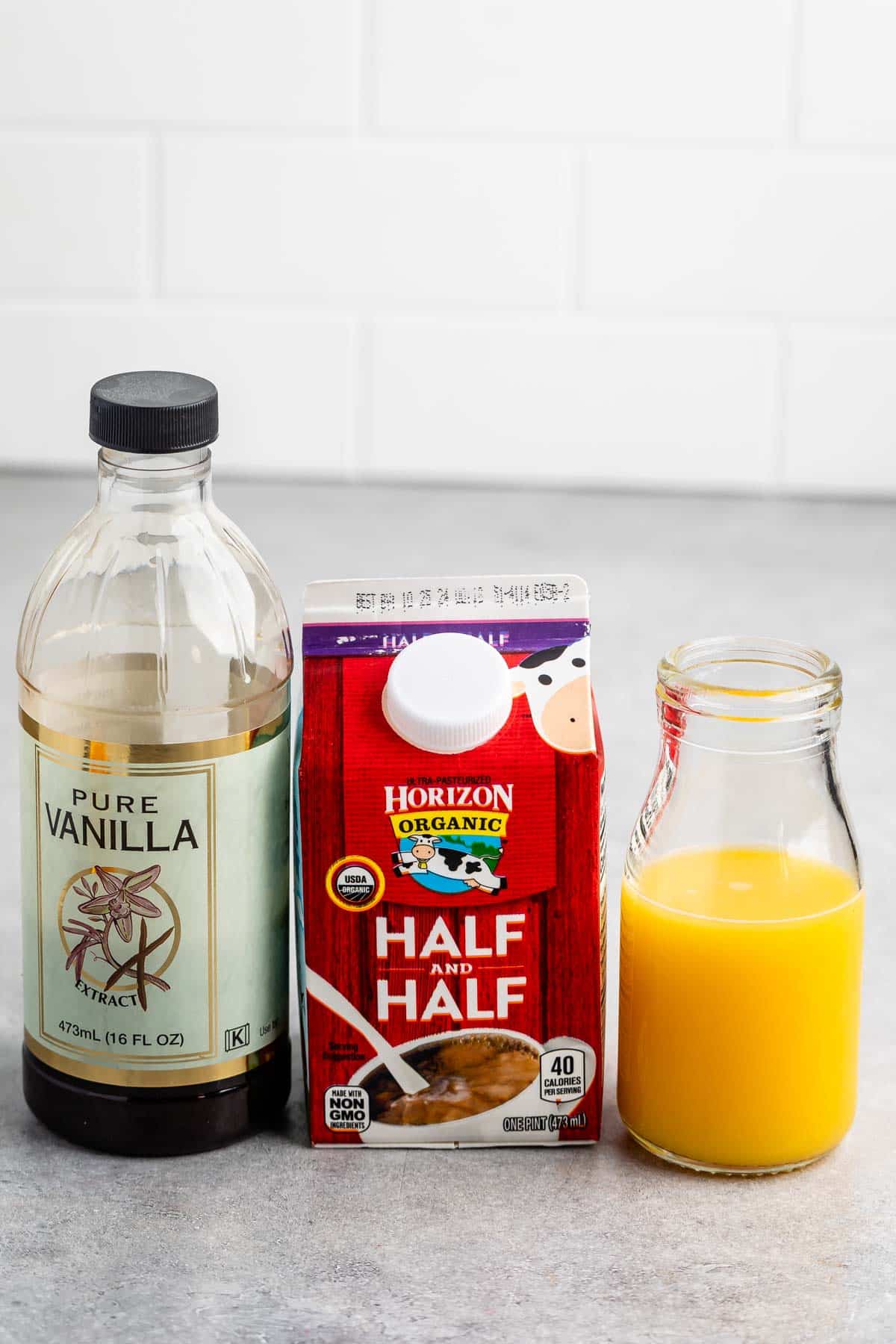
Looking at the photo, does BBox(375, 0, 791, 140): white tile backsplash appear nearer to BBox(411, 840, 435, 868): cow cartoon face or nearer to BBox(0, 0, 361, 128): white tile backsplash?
BBox(0, 0, 361, 128): white tile backsplash

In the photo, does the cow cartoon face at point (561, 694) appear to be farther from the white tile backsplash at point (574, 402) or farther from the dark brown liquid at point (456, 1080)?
the white tile backsplash at point (574, 402)

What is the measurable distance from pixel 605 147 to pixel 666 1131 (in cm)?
117

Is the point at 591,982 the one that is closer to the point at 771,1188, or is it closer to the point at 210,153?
the point at 771,1188

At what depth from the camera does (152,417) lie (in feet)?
2.18

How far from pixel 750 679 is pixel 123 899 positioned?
0.27 m

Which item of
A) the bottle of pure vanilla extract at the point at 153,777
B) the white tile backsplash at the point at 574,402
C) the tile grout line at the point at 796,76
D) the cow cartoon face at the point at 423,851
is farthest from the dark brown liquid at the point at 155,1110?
the tile grout line at the point at 796,76

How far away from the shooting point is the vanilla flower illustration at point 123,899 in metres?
0.69

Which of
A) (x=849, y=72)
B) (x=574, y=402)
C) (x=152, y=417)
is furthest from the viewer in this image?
(x=574, y=402)

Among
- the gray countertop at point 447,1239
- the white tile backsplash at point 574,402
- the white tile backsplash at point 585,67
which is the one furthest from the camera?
the white tile backsplash at point 574,402

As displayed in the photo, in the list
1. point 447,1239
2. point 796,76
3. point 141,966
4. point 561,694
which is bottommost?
point 447,1239

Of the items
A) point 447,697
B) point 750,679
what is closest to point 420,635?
point 447,697

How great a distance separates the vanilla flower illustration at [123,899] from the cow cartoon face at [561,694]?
0.17m

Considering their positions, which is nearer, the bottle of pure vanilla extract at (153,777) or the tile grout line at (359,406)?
the bottle of pure vanilla extract at (153,777)

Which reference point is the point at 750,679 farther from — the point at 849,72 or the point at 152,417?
the point at 849,72
